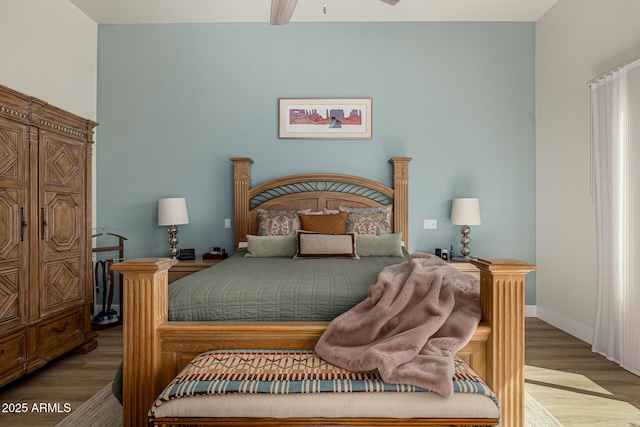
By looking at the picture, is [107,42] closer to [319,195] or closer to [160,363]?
[319,195]

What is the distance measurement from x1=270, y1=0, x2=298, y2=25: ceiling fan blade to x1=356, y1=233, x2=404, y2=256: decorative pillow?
69.9 inches

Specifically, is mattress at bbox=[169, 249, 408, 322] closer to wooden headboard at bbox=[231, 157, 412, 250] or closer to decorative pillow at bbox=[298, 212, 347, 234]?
decorative pillow at bbox=[298, 212, 347, 234]

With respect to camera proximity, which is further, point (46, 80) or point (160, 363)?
point (46, 80)

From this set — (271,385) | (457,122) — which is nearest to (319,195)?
(457,122)

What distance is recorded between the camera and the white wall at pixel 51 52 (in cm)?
297

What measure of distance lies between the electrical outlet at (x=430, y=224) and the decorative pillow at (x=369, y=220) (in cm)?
51

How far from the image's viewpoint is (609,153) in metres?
2.89

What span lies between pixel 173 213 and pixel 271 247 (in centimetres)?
117

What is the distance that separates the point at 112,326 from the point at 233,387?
2876 mm

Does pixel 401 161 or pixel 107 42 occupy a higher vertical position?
pixel 107 42

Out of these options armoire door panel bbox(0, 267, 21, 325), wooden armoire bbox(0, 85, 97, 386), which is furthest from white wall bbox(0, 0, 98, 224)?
armoire door panel bbox(0, 267, 21, 325)

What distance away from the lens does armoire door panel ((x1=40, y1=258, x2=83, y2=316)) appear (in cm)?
267

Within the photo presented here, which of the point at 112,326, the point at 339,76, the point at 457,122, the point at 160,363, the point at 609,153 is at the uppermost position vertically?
the point at 339,76

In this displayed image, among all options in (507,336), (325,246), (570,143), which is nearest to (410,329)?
(507,336)
